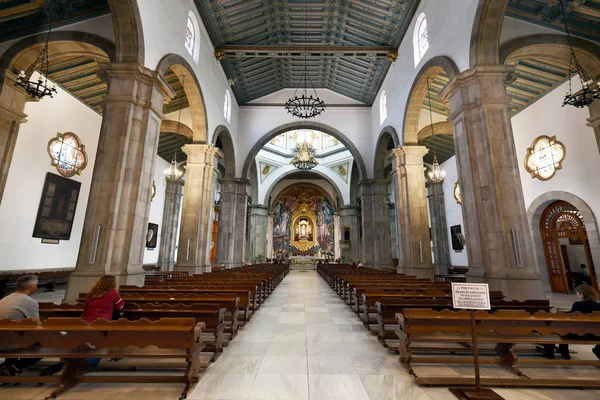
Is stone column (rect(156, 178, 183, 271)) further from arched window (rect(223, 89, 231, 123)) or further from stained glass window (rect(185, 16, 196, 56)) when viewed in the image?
stained glass window (rect(185, 16, 196, 56))

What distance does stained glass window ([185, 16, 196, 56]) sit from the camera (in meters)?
8.90

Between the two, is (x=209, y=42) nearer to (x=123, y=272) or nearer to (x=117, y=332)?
(x=123, y=272)

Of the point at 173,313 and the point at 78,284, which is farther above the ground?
the point at 78,284

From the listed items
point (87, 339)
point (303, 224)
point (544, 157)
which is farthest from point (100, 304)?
point (303, 224)

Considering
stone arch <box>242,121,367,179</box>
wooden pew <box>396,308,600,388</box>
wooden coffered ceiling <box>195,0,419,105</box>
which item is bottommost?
wooden pew <box>396,308,600,388</box>

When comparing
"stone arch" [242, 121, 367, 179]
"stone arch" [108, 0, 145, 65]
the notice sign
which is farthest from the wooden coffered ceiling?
the notice sign

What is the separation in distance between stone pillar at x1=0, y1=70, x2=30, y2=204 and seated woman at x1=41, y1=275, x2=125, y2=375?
5852 millimetres

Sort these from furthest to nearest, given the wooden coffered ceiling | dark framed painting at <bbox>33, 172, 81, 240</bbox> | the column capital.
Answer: the column capital, the wooden coffered ceiling, dark framed painting at <bbox>33, 172, 81, 240</bbox>

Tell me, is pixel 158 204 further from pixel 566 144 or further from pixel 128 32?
pixel 566 144

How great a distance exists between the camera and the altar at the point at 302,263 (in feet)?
81.5

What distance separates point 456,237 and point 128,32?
1497 cm

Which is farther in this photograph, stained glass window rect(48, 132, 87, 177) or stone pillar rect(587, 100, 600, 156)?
stained glass window rect(48, 132, 87, 177)

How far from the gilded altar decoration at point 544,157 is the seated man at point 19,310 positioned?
12.2 metres

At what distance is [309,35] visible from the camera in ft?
38.8
